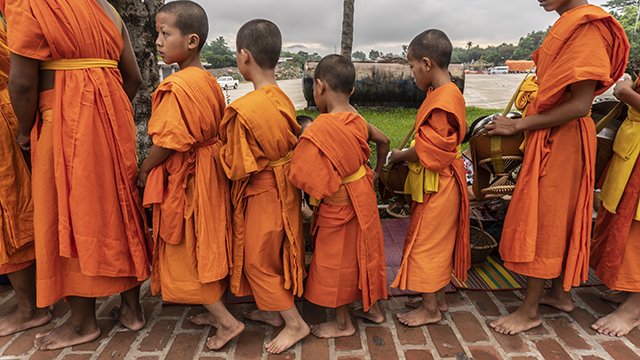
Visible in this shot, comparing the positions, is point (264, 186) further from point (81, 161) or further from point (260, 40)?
point (81, 161)

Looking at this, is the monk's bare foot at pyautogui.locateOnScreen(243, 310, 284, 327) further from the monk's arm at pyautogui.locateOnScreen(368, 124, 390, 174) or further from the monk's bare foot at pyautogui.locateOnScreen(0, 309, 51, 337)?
the monk's bare foot at pyautogui.locateOnScreen(0, 309, 51, 337)

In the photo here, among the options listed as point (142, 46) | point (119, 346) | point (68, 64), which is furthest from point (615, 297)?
point (142, 46)

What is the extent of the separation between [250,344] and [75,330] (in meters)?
1.25

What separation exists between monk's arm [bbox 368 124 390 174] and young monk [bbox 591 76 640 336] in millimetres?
1571

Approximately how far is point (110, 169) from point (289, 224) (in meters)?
1.19

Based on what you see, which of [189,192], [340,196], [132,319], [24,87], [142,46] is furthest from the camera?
[142,46]

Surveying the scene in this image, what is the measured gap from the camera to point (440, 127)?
2.86 m

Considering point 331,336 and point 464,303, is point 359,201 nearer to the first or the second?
point 331,336

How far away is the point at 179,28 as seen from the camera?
2.66 m

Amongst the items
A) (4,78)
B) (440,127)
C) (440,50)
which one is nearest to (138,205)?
(4,78)

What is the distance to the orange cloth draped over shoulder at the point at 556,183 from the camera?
269 centimetres

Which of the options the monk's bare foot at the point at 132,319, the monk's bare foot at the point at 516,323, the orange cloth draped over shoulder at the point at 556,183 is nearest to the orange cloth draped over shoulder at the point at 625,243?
the orange cloth draped over shoulder at the point at 556,183

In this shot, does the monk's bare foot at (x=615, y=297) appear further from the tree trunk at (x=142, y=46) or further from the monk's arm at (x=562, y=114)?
the tree trunk at (x=142, y=46)

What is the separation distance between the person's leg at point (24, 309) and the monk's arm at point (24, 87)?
1.22m
